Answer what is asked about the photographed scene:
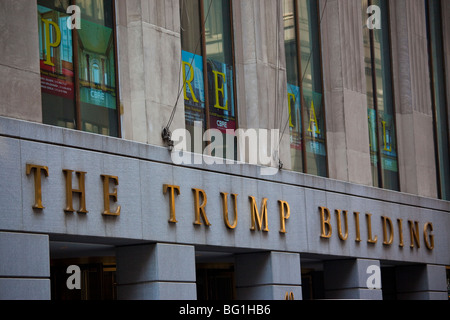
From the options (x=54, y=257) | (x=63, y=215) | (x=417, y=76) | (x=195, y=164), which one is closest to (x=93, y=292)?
(x=54, y=257)

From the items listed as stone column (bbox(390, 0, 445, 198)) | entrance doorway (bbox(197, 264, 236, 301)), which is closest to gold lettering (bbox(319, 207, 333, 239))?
entrance doorway (bbox(197, 264, 236, 301))

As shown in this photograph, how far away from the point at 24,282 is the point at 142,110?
16.1ft

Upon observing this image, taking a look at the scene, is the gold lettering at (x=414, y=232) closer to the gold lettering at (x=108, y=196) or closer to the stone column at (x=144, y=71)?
the stone column at (x=144, y=71)

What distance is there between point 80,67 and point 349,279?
35.6 feet

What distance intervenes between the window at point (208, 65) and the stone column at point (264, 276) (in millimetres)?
2654

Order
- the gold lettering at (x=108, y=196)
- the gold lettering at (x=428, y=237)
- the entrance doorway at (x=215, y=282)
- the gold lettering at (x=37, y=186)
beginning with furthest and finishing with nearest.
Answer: the gold lettering at (x=428, y=237) → the entrance doorway at (x=215, y=282) → the gold lettering at (x=108, y=196) → the gold lettering at (x=37, y=186)

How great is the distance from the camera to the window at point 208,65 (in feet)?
72.1

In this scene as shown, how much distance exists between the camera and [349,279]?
1045 inches

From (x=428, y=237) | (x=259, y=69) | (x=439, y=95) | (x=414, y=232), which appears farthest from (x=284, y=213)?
(x=439, y=95)

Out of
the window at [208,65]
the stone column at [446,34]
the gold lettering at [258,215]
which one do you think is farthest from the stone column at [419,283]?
the window at [208,65]

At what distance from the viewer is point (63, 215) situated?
17203 mm

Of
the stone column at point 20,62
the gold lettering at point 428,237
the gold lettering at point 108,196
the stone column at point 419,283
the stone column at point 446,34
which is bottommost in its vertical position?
the stone column at point 419,283

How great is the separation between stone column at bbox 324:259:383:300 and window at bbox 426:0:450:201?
6703 millimetres

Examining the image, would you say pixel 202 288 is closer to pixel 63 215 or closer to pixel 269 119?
pixel 269 119
